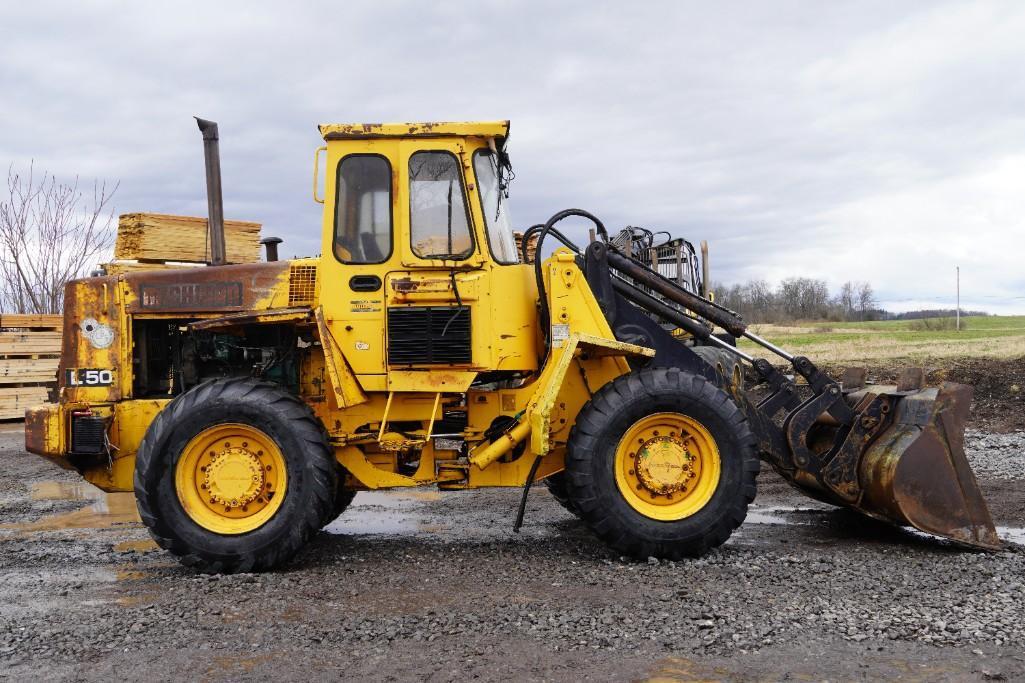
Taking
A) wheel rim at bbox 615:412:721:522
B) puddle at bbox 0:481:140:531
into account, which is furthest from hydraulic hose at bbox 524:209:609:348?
puddle at bbox 0:481:140:531

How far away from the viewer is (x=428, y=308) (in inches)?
268

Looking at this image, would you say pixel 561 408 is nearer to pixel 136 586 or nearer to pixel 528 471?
pixel 528 471

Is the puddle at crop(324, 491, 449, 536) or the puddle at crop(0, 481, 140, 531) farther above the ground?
the puddle at crop(0, 481, 140, 531)

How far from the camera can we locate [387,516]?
29.3 feet

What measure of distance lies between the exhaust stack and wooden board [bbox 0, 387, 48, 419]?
11.7m

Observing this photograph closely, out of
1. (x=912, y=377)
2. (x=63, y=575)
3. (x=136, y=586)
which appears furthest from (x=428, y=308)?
(x=912, y=377)

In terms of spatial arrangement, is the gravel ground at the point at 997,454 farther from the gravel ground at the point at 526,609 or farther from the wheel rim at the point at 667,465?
the wheel rim at the point at 667,465

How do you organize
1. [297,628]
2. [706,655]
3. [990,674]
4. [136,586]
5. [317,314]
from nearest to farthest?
1. [990,674]
2. [706,655]
3. [297,628]
4. [136,586]
5. [317,314]

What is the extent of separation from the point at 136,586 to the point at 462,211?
3.40m

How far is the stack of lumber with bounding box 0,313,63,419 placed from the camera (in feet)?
56.6

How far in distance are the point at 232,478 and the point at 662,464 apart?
304 cm

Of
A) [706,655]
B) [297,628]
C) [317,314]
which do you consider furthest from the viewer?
[317,314]

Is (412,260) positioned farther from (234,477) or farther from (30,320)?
(30,320)

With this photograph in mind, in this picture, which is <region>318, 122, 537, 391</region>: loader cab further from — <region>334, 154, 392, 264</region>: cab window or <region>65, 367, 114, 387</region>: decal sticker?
<region>65, 367, 114, 387</region>: decal sticker
